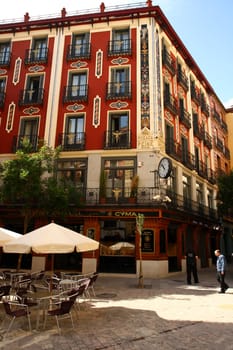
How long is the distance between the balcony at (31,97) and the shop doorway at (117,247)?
1024 centimetres

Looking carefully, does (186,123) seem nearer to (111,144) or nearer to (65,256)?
(111,144)

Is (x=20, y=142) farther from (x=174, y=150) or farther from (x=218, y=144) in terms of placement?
(x=218, y=144)

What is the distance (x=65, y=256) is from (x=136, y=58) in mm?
14809

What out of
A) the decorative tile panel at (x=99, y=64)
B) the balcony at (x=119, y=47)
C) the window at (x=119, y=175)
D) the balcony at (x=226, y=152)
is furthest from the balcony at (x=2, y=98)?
the balcony at (x=226, y=152)

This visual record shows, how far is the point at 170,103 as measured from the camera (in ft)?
69.9

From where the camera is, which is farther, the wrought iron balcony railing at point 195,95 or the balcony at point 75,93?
the wrought iron balcony railing at point 195,95

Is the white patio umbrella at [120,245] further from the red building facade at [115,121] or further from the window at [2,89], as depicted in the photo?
the window at [2,89]

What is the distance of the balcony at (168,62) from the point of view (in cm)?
2177

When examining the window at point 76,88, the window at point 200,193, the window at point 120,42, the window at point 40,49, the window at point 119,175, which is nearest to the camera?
the window at point 119,175

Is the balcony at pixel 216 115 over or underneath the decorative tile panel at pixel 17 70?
over

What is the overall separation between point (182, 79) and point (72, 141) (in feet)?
37.6

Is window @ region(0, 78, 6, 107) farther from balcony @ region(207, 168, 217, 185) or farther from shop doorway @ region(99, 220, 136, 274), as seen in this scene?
balcony @ region(207, 168, 217, 185)

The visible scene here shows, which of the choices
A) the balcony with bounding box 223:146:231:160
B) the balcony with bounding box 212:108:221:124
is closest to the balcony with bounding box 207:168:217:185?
the balcony with bounding box 223:146:231:160

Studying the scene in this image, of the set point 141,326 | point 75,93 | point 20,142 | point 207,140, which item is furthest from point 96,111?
point 141,326
